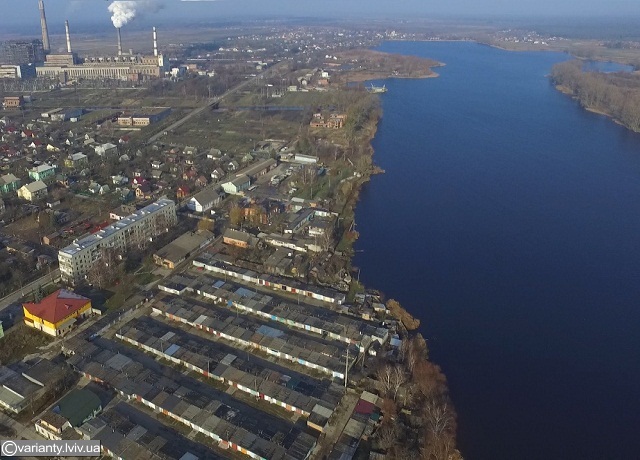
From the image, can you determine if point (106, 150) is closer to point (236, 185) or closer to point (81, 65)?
point (236, 185)

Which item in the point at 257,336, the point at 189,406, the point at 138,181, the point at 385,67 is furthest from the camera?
the point at 385,67

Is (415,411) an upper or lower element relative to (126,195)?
lower

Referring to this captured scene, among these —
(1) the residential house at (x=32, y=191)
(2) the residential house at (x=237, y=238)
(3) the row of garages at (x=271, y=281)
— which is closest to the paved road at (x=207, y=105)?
(1) the residential house at (x=32, y=191)

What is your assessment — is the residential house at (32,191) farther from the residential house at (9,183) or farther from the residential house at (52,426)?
the residential house at (52,426)

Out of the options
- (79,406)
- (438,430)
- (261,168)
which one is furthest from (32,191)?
(438,430)

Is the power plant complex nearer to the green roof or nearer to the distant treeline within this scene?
the distant treeline

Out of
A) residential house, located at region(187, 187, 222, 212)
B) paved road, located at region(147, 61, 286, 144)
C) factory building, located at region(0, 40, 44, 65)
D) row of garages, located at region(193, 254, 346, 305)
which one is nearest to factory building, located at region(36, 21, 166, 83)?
factory building, located at region(0, 40, 44, 65)

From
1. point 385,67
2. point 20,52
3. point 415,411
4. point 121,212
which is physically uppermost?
point 20,52

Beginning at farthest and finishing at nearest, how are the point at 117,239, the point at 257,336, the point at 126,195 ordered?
1. the point at 126,195
2. the point at 117,239
3. the point at 257,336
